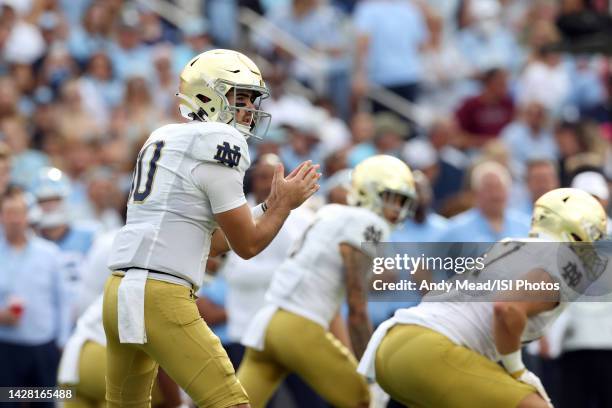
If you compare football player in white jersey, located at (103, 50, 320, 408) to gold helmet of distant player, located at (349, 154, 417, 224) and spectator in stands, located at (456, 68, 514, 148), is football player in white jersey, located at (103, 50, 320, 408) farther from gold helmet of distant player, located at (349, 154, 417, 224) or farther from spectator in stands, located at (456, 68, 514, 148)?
spectator in stands, located at (456, 68, 514, 148)

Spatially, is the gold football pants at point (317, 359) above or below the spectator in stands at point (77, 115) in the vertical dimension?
below

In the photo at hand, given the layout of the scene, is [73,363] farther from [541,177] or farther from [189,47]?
[189,47]

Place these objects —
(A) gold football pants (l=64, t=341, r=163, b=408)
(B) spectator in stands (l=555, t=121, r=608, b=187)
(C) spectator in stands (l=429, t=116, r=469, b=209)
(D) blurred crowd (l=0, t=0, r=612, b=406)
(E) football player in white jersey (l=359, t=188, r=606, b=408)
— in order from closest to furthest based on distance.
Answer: (E) football player in white jersey (l=359, t=188, r=606, b=408) → (A) gold football pants (l=64, t=341, r=163, b=408) → (D) blurred crowd (l=0, t=0, r=612, b=406) → (B) spectator in stands (l=555, t=121, r=608, b=187) → (C) spectator in stands (l=429, t=116, r=469, b=209)

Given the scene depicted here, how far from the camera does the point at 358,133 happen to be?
41.2 feet

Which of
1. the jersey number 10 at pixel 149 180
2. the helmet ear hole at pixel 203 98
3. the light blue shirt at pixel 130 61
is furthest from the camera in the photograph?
the light blue shirt at pixel 130 61

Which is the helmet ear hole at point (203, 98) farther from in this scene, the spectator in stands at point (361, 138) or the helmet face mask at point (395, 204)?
the spectator in stands at point (361, 138)

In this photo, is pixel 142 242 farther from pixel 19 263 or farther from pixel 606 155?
pixel 606 155

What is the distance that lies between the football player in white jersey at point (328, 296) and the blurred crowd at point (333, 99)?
186 centimetres

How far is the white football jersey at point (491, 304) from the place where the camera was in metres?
5.46

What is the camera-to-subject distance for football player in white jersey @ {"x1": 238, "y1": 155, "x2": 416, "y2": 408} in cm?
656

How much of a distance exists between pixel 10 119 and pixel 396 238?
3.91 m

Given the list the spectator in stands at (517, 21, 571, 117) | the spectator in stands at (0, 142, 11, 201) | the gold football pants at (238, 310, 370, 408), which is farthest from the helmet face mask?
the spectator in stands at (517, 21, 571, 117)

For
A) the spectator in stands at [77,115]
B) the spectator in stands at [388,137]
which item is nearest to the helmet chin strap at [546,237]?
the spectator in stands at [388,137]

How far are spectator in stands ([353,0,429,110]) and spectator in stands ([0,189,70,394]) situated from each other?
219 inches
